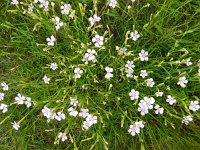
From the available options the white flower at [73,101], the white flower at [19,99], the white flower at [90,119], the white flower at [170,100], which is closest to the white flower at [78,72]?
the white flower at [73,101]

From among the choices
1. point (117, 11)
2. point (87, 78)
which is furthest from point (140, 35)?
point (87, 78)

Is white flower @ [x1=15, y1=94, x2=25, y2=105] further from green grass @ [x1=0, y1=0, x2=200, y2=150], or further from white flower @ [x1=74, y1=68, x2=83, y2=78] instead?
white flower @ [x1=74, y1=68, x2=83, y2=78]

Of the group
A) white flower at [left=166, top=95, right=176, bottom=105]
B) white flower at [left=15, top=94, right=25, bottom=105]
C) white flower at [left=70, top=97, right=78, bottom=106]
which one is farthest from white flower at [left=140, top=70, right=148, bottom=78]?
white flower at [left=15, top=94, right=25, bottom=105]

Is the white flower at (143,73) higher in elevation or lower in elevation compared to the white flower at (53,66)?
lower

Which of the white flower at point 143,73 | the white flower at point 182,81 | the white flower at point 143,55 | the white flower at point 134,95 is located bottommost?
the white flower at point 134,95

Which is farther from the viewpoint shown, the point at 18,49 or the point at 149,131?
the point at 18,49

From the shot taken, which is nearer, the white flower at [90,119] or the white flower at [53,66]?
the white flower at [90,119]

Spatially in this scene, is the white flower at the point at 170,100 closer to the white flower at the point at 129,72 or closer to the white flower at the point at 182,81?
the white flower at the point at 182,81

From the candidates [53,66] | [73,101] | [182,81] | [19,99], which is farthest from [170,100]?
[19,99]

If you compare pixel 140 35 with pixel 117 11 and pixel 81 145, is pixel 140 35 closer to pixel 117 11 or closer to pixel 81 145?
pixel 117 11
